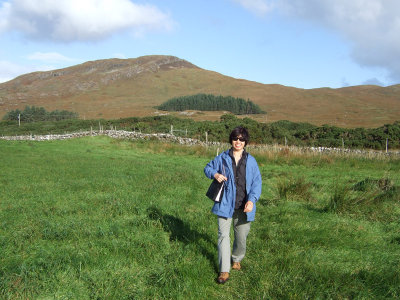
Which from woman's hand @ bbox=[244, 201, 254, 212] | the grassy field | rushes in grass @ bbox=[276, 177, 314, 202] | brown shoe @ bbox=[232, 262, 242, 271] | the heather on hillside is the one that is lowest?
brown shoe @ bbox=[232, 262, 242, 271]

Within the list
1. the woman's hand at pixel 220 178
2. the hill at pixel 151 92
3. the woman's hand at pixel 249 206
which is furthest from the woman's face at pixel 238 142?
the hill at pixel 151 92

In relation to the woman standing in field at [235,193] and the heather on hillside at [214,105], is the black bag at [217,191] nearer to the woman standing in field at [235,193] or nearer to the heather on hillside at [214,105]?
the woman standing in field at [235,193]

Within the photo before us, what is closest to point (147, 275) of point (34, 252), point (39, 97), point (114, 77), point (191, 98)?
point (34, 252)

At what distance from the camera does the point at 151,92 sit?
124375mm

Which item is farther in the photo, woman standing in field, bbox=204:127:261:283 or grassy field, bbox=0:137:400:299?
woman standing in field, bbox=204:127:261:283

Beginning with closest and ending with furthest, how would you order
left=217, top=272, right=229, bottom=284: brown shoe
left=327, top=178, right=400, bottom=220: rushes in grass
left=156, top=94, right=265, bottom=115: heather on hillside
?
left=217, top=272, right=229, bottom=284: brown shoe, left=327, top=178, right=400, bottom=220: rushes in grass, left=156, top=94, right=265, bottom=115: heather on hillside

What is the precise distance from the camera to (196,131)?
104 feet

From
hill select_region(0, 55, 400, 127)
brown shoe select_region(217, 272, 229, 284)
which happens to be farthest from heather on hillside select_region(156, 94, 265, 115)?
brown shoe select_region(217, 272, 229, 284)

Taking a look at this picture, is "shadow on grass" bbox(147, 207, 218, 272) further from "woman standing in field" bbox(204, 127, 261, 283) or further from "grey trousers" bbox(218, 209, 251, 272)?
"woman standing in field" bbox(204, 127, 261, 283)

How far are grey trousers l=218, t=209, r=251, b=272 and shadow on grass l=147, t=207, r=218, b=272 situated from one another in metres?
0.34

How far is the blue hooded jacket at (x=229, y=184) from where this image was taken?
405 centimetres

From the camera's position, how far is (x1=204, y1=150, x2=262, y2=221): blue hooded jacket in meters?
4.05

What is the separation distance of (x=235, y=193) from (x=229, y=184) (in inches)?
5.4

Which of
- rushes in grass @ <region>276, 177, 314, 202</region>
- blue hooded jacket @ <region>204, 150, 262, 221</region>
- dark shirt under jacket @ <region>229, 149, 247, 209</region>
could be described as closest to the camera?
blue hooded jacket @ <region>204, 150, 262, 221</region>
